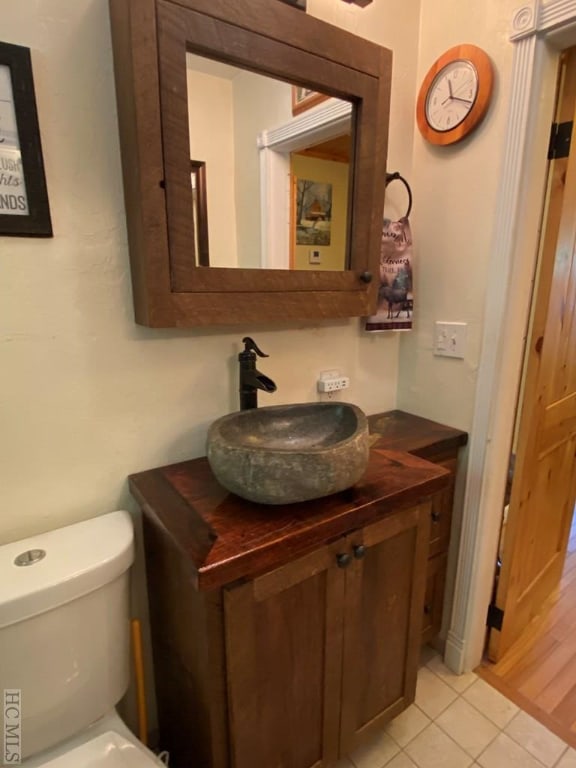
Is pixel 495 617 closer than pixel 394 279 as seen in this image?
No

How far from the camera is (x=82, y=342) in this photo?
3.07ft

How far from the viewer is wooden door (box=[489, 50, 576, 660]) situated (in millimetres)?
1223

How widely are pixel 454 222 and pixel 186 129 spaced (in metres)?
0.86

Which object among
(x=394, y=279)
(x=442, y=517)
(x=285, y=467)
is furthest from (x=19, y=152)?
(x=442, y=517)

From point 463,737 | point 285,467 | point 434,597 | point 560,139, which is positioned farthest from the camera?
point 434,597

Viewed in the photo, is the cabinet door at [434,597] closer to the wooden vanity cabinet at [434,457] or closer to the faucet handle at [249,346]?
the wooden vanity cabinet at [434,457]

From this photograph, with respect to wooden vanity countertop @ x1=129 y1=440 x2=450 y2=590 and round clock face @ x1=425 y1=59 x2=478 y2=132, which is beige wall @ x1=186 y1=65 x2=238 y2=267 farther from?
round clock face @ x1=425 y1=59 x2=478 y2=132

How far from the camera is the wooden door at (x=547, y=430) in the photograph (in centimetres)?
122

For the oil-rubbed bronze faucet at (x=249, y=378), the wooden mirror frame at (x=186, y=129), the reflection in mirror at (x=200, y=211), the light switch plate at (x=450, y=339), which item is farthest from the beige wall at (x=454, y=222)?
the reflection in mirror at (x=200, y=211)

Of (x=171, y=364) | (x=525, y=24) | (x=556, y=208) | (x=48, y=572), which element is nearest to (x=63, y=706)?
(x=48, y=572)

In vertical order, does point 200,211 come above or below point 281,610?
above

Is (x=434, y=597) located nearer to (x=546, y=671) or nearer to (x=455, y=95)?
(x=546, y=671)

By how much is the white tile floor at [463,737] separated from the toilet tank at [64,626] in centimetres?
83

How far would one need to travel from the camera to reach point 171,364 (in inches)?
41.9
